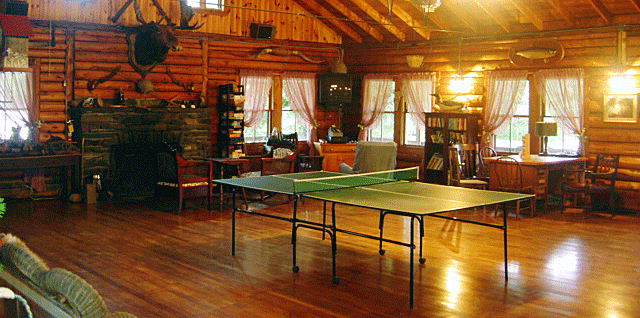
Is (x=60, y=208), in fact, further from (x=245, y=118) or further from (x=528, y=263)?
(x=528, y=263)

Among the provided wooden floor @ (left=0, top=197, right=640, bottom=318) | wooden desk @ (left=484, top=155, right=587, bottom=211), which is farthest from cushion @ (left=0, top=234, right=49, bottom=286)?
wooden desk @ (left=484, top=155, right=587, bottom=211)

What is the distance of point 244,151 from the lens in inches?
469

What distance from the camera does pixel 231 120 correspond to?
11578 millimetres

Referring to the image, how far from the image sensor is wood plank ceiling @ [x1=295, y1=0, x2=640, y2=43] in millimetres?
9820

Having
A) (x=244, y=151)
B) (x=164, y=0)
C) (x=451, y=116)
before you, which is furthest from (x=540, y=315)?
(x=164, y=0)

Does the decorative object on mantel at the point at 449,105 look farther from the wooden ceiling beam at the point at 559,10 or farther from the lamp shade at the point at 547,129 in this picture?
the wooden ceiling beam at the point at 559,10

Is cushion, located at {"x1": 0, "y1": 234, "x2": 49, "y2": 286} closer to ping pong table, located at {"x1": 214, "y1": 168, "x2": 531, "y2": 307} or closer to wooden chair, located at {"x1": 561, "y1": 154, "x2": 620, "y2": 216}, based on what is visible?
ping pong table, located at {"x1": 214, "y1": 168, "x2": 531, "y2": 307}

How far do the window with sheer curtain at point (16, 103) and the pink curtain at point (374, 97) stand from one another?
6.15 meters

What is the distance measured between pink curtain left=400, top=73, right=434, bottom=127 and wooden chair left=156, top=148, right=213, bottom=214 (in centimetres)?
464

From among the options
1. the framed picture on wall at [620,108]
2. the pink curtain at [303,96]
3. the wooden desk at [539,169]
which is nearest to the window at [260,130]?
the pink curtain at [303,96]

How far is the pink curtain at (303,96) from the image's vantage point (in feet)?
41.8

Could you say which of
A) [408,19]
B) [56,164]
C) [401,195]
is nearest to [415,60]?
[408,19]

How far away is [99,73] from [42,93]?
919mm

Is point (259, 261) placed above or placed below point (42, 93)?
below
